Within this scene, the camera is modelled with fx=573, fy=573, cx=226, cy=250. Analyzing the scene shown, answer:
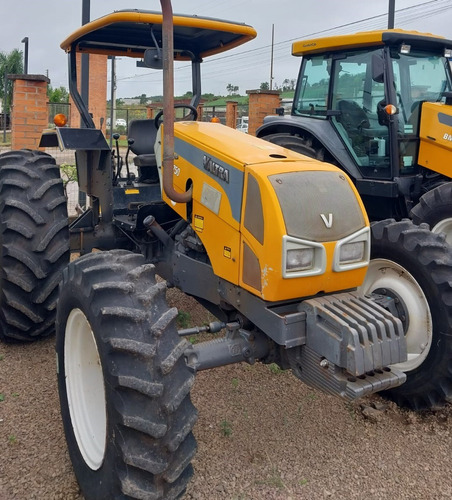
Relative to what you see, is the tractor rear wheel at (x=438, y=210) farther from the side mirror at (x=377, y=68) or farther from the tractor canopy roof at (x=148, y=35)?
the tractor canopy roof at (x=148, y=35)

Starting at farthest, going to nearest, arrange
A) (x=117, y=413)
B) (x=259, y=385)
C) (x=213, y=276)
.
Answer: (x=259, y=385)
(x=213, y=276)
(x=117, y=413)

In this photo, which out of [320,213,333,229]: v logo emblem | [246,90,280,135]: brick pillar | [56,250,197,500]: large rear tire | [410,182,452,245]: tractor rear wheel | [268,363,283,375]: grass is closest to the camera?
[56,250,197,500]: large rear tire

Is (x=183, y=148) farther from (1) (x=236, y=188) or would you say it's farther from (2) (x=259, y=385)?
(2) (x=259, y=385)

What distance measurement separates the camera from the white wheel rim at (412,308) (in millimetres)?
3234

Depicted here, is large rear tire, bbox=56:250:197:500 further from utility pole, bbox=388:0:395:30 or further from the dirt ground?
utility pole, bbox=388:0:395:30

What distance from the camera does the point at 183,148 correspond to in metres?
3.28

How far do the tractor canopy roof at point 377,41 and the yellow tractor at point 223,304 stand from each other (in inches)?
97.1

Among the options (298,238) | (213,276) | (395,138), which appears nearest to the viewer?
(298,238)

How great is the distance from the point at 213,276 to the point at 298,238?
2.44ft

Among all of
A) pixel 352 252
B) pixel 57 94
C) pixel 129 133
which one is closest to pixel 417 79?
pixel 129 133

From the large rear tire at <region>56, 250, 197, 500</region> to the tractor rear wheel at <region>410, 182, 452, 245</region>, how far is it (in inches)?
124

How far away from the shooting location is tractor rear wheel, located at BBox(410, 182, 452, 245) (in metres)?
4.78

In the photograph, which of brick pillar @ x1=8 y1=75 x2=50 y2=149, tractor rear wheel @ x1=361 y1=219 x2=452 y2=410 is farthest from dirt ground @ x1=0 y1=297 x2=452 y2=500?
brick pillar @ x1=8 y1=75 x2=50 y2=149

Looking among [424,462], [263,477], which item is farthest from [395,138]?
[263,477]
